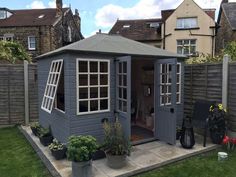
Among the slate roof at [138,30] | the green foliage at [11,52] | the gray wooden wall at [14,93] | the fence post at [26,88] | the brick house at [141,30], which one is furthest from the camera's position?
the slate roof at [138,30]

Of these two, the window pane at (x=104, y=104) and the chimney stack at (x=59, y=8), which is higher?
the chimney stack at (x=59, y=8)

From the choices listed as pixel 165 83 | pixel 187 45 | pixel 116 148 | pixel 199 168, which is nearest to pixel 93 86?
pixel 116 148

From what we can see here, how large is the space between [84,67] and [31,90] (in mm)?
4146

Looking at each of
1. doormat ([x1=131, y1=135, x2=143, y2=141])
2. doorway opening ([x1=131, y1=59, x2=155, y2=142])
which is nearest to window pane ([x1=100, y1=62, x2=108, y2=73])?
doormat ([x1=131, y1=135, x2=143, y2=141])

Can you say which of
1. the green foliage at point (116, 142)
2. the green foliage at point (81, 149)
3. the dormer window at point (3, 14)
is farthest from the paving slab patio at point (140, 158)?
the dormer window at point (3, 14)

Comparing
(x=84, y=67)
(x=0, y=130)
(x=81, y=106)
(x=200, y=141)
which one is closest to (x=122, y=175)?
(x=81, y=106)

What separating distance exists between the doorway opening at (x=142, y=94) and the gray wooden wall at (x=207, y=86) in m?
1.31

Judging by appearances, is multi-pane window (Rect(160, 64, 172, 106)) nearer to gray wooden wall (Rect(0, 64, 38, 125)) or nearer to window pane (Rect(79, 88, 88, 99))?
window pane (Rect(79, 88, 88, 99))

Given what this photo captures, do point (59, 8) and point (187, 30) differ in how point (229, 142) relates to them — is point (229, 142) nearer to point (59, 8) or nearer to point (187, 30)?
point (187, 30)

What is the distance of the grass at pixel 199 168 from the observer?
183 inches

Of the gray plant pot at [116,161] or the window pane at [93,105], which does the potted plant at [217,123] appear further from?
the window pane at [93,105]

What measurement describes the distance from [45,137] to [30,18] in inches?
736

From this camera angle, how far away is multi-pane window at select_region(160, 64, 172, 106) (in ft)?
21.4

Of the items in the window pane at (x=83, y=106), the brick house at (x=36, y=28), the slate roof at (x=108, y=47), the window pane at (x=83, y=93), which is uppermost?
the brick house at (x=36, y=28)
